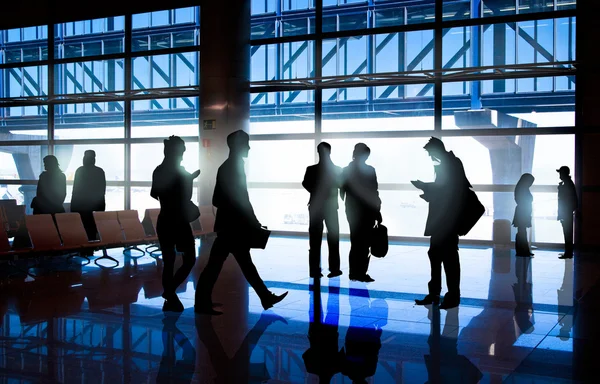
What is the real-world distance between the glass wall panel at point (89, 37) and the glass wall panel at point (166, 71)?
80cm

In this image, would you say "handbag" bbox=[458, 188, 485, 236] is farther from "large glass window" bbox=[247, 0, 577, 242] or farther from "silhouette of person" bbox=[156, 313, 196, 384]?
"large glass window" bbox=[247, 0, 577, 242]

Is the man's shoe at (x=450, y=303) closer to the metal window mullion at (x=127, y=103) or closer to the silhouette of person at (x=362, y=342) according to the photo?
the silhouette of person at (x=362, y=342)

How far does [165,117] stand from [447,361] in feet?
43.7

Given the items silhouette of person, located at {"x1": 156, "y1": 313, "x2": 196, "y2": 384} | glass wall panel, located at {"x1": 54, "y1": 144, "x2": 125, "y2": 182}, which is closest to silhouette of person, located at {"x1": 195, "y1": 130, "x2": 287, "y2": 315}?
silhouette of person, located at {"x1": 156, "y1": 313, "x2": 196, "y2": 384}

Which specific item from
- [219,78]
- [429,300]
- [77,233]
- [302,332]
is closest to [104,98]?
[219,78]

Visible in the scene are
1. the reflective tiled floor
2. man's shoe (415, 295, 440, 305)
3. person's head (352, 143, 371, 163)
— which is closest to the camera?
the reflective tiled floor

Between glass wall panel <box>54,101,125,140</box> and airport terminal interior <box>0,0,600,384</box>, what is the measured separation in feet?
0.18

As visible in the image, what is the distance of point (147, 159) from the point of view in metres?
16.7

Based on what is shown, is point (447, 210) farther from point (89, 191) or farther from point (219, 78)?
point (219, 78)

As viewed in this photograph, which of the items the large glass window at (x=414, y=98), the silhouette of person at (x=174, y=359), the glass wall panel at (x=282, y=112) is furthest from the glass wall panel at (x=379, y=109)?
the silhouette of person at (x=174, y=359)

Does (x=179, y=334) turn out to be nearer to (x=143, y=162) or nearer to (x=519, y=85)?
(x=519, y=85)

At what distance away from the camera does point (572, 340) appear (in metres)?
5.14

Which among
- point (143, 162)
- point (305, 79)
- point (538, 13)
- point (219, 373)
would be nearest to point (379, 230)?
point (219, 373)

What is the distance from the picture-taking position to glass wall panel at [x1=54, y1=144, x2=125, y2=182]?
55.9 ft
